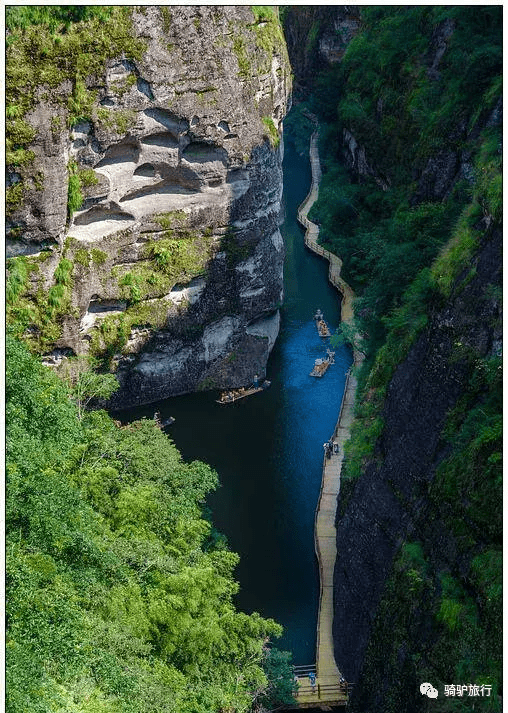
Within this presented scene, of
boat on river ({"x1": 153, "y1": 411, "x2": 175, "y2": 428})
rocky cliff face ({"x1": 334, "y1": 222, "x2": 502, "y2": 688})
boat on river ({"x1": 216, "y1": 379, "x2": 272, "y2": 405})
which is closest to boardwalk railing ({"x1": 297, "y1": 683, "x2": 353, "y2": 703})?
rocky cliff face ({"x1": 334, "y1": 222, "x2": 502, "y2": 688})

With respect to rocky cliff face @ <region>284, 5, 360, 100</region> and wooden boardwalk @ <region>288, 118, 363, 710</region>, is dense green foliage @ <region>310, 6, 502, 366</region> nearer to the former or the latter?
wooden boardwalk @ <region>288, 118, 363, 710</region>

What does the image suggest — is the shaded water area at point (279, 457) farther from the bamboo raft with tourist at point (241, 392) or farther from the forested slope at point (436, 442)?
the forested slope at point (436, 442)

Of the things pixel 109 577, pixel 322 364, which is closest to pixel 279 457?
pixel 322 364

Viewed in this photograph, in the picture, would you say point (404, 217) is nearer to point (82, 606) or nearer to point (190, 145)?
point (190, 145)

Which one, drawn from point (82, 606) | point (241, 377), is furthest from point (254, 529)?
point (82, 606)

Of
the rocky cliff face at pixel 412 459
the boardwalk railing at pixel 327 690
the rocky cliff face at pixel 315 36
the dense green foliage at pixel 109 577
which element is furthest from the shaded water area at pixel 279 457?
the rocky cliff face at pixel 315 36

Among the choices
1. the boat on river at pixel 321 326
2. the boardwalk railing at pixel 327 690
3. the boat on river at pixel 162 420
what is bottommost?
the boardwalk railing at pixel 327 690
